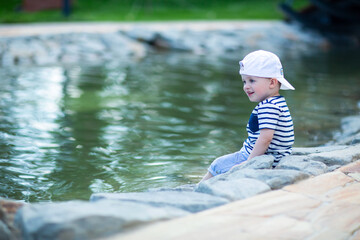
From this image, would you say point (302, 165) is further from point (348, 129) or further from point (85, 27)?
point (85, 27)

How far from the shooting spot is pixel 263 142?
11.4 ft

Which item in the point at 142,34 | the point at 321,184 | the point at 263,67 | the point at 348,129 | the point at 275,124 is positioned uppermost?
the point at 263,67

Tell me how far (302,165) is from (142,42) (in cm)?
1042

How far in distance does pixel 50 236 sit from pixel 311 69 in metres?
10.0

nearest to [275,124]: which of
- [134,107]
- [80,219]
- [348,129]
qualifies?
[80,219]

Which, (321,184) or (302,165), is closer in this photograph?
(321,184)

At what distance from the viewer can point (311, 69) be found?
37.6 ft

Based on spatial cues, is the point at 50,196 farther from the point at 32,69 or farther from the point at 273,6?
the point at 273,6

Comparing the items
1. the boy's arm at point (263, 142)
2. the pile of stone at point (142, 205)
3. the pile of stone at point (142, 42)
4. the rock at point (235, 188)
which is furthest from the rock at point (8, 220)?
the pile of stone at point (142, 42)

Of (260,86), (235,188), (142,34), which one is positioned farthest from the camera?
(142,34)

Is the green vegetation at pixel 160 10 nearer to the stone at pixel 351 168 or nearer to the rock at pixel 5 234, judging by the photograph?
the stone at pixel 351 168

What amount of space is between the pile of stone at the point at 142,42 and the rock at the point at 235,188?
821 centimetres

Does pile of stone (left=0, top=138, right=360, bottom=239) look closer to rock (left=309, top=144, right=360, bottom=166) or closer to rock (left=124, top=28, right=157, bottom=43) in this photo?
rock (left=309, top=144, right=360, bottom=166)

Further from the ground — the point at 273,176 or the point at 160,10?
the point at 160,10
